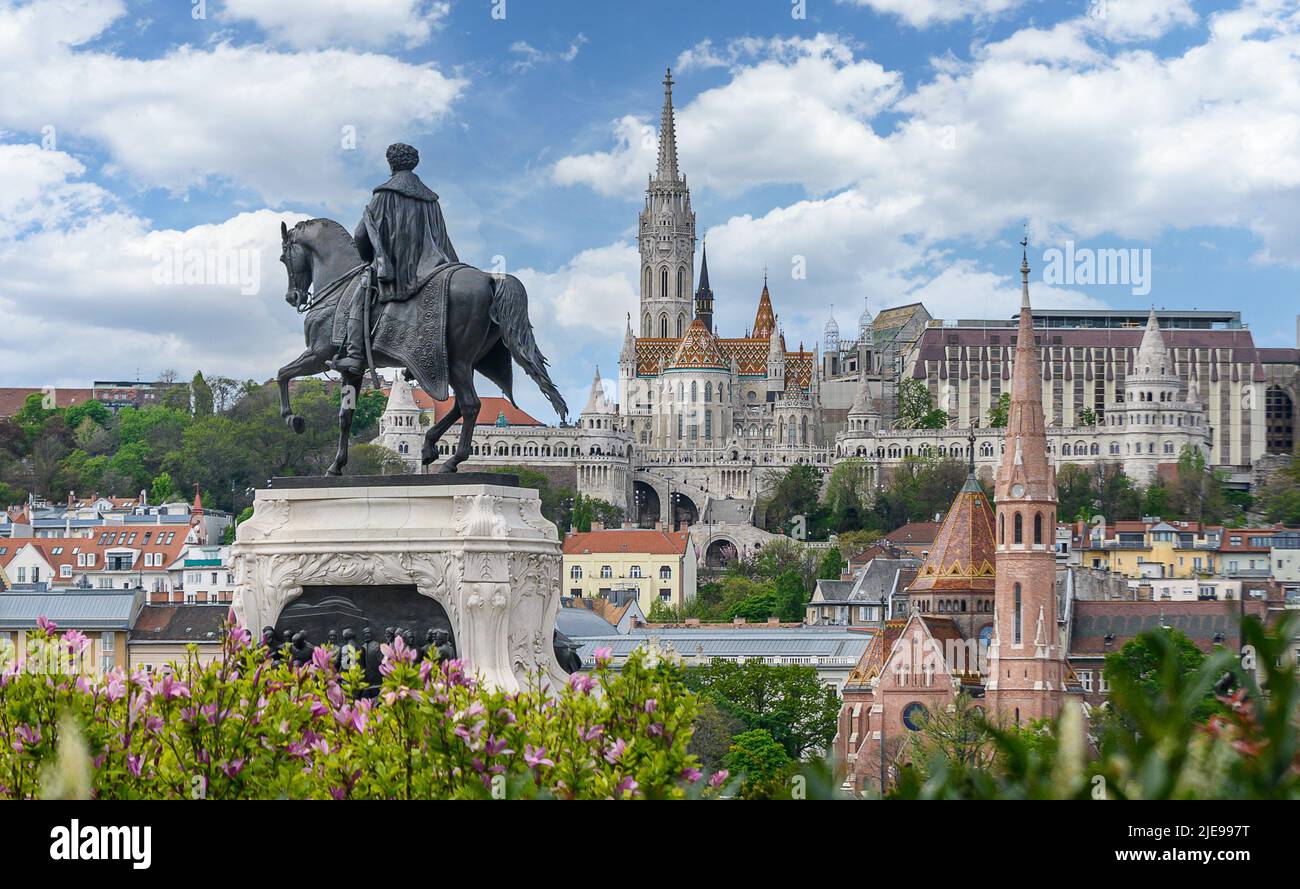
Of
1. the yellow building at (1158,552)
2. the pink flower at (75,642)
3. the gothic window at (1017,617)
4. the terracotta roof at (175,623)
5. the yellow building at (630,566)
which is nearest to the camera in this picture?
the pink flower at (75,642)

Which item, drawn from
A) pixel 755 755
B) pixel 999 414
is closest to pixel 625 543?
pixel 999 414

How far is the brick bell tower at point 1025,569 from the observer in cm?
8394

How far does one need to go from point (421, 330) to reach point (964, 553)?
260 ft

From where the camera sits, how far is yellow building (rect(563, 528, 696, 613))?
13612cm

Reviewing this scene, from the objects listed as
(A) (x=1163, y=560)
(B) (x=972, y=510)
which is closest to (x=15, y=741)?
(B) (x=972, y=510)

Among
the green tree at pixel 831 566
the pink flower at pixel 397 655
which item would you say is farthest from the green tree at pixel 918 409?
the pink flower at pixel 397 655

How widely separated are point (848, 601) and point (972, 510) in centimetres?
1843

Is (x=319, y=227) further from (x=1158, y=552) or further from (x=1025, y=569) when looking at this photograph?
(x=1158, y=552)

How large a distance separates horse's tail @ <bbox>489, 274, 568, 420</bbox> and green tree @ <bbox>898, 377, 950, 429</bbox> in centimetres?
16395

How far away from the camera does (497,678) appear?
18938mm

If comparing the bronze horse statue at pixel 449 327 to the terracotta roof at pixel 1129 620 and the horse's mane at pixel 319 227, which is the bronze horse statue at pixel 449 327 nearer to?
the horse's mane at pixel 319 227

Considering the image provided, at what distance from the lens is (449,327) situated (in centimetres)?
1988

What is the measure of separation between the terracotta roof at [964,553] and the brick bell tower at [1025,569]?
674 centimetres
